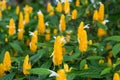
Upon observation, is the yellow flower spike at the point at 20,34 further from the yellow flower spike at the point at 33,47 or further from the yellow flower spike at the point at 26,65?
the yellow flower spike at the point at 26,65

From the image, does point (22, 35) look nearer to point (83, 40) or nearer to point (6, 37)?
point (6, 37)

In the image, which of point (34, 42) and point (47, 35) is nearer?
point (34, 42)

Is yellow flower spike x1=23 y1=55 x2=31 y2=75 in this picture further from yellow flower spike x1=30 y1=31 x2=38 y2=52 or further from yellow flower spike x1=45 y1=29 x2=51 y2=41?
yellow flower spike x1=45 y1=29 x2=51 y2=41

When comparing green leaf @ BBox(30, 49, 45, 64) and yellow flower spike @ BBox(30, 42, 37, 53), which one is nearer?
green leaf @ BBox(30, 49, 45, 64)

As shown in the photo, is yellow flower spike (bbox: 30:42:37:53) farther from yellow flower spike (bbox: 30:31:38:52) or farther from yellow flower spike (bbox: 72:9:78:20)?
yellow flower spike (bbox: 72:9:78:20)

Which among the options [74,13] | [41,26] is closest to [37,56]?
[41,26]

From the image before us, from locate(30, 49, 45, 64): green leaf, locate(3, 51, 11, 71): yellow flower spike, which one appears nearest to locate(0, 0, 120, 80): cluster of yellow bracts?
locate(3, 51, 11, 71): yellow flower spike

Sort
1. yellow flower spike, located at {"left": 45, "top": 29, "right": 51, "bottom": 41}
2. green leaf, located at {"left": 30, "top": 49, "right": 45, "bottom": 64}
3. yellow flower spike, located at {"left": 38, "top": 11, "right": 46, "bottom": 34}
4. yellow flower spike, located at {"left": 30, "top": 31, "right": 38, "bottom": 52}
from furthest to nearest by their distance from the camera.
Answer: yellow flower spike, located at {"left": 45, "top": 29, "right": 51, "bottom": 41}, yellow flower spike, located at {"left": 38, "top": 11, "right": 46, "bottom": 34}, yellow flower spike, located at {"left": 30, "top": 31, "right": 38, "bottom": 52}, green leaf, located at {"left": 30, "top": 49, "right": 45, "bottom": 64}

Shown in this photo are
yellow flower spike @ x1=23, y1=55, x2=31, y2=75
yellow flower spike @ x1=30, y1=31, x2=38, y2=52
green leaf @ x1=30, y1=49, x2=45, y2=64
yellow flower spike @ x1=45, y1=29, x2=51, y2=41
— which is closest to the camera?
yellow flower spike @ x1=23, y1=55, x2=31, y2=75

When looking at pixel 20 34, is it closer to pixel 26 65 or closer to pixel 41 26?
pixel 41 26

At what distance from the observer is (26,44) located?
11.4 ft

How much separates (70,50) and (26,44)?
78 cm

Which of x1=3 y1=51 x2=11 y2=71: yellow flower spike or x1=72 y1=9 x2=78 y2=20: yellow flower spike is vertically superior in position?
x1=72 y1=9 x2=78 y2=20: yellow flower spike

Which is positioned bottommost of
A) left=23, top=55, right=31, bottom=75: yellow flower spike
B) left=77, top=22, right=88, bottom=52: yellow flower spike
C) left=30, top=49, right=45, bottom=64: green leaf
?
left=23, top=55, right=31, bottom=75: yellow flower spike
